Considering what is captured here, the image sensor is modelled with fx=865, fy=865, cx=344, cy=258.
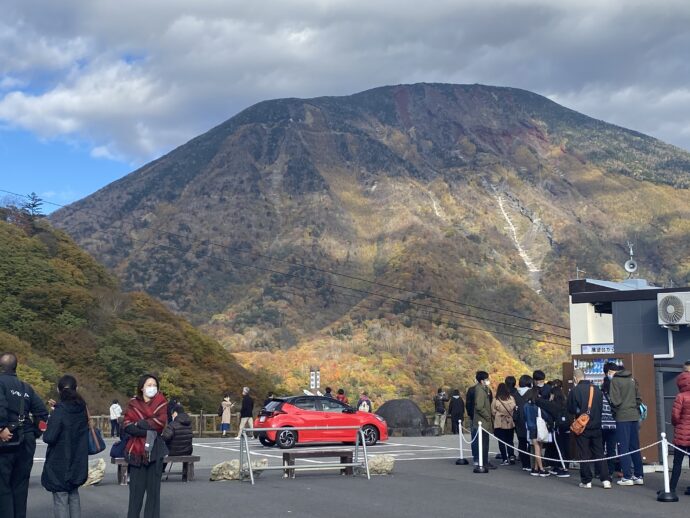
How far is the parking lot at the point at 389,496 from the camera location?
1136 centimetres

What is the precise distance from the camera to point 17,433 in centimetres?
880

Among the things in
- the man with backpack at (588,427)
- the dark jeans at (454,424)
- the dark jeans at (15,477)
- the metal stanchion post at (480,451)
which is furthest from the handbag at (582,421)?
the dark jeans at (454,424)

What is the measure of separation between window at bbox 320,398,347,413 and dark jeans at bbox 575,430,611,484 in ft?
40.4

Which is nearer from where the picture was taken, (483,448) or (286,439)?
(483,448)

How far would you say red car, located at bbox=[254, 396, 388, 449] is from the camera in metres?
24.2

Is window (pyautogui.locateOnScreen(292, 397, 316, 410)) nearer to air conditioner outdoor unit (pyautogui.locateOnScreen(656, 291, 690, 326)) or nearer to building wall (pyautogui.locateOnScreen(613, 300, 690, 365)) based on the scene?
building wall (pyautogui.locateOnScreen(613, 300, 690, 365))

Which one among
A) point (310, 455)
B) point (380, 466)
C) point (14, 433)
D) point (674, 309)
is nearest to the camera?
point (14, 433)

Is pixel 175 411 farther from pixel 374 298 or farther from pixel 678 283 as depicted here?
pixel 678 283

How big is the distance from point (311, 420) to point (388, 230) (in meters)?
92.0

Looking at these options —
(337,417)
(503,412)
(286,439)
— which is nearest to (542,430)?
(503,412)

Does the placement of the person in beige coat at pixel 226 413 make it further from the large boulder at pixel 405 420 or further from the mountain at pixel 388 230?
the mountain at pixel 388 230

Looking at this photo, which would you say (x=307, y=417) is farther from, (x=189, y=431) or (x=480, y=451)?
(x=189, y=431)

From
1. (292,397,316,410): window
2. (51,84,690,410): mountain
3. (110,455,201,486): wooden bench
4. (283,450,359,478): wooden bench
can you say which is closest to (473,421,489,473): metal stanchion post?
(283,450,359,478): wooden bench

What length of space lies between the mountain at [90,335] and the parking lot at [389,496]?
86.0ft
